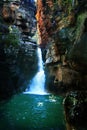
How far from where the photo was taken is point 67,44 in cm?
2231

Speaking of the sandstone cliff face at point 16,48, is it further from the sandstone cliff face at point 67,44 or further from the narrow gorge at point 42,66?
the sandstone cliff face at point 67,44

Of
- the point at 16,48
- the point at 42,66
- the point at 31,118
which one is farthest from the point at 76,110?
the point at 42,66

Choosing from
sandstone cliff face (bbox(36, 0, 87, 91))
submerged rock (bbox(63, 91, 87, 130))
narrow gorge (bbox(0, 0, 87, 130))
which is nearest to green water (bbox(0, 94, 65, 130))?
narrow gorge (bbox(0, 0, 87, 130))

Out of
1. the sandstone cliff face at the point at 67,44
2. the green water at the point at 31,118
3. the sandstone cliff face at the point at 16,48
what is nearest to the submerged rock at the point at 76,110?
the green water at the point at 31,118

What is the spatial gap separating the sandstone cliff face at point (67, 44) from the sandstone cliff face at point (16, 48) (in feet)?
10.0

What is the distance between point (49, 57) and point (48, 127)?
1595 cm

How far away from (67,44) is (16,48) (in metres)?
5.68

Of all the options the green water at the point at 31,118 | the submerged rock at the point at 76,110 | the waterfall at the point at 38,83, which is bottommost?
the waterfall at the point at 38,83

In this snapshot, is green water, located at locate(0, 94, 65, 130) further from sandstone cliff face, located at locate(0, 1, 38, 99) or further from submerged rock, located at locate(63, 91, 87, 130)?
sandstone cliff face, located at locate(0, 1, 38, 99)

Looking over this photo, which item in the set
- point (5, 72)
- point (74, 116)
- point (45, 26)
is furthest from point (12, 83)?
point (74, 116)

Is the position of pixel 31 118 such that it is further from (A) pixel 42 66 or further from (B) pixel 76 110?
(A) pixel 42 66

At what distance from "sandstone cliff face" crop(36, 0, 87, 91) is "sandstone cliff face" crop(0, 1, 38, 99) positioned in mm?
3062

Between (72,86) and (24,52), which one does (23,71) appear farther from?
(72,86)

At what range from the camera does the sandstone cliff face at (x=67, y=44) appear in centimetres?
1543
